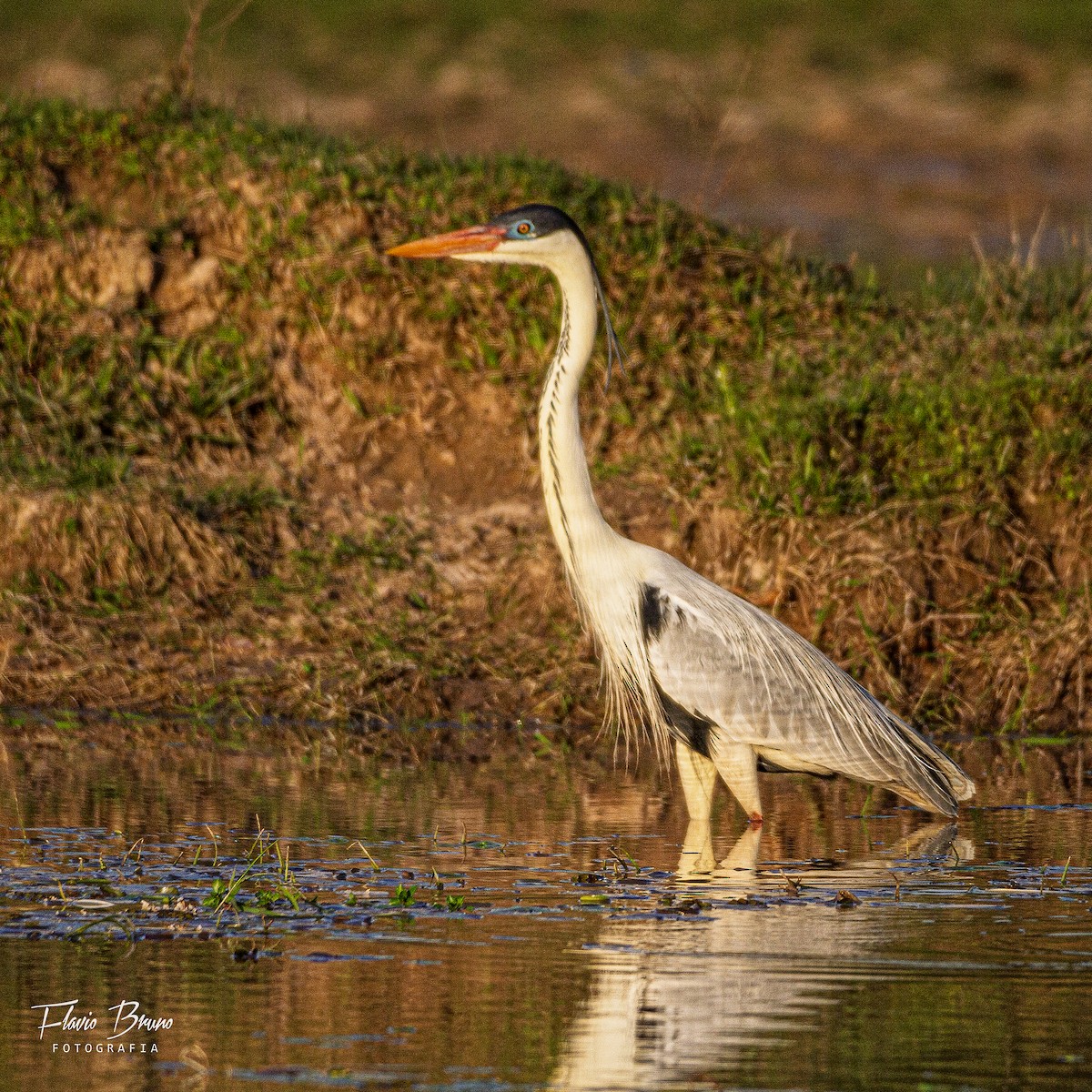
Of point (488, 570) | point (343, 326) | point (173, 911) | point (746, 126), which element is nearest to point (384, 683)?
point (488, 570)

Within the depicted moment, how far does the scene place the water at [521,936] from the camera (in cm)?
449

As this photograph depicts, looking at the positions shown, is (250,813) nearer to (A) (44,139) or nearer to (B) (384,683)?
(B) (384,683)

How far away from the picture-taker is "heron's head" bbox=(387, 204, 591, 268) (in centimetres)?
777

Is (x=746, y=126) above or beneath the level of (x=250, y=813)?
above

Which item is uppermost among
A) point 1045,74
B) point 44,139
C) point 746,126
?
point 1045,74

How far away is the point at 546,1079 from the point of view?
433cm

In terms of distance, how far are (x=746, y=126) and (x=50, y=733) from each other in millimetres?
18416

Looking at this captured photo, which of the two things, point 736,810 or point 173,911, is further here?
point 736,810

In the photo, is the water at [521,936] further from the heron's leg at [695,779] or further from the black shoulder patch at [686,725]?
the black shoulder patch at [686,725]

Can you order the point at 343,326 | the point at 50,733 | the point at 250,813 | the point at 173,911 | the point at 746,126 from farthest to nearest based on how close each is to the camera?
1. the point at 746,126
2. the point at 343,326
3. the point at 50,733
4. the point at 250,813
5. the point at 173,911

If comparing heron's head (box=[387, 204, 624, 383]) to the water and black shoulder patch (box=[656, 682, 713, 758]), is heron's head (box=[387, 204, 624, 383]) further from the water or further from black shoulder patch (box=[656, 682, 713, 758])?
the water

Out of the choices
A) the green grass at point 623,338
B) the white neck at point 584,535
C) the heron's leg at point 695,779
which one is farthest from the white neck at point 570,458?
the green grass at point 623,338

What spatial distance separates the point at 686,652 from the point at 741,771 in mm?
444

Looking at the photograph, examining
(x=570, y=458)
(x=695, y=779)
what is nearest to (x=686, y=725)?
(x=695, y=779)
